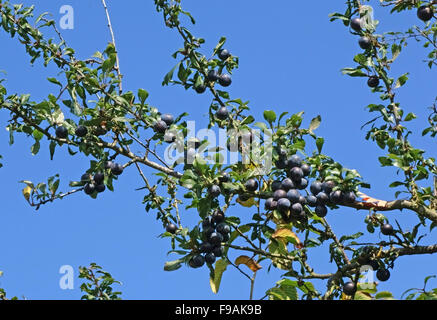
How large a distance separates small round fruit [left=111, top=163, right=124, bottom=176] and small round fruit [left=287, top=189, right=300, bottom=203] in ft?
3.17

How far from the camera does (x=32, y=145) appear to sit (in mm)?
4020

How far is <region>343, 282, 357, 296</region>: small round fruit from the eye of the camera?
3418mm

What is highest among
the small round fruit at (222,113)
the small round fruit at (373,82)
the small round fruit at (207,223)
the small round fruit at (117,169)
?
the small round fruit at (373,82)

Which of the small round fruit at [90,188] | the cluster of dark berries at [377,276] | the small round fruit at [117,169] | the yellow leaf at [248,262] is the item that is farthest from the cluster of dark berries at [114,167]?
the cluster of dark berries at [377,276]

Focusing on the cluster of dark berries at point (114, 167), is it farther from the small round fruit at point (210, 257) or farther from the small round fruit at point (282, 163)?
the small round fruit at point (282, 163)

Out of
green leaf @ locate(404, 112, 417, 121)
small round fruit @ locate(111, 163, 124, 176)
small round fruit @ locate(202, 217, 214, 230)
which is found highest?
green leaf @ locate(404, 112, 417, 121)

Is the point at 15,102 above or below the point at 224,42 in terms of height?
below

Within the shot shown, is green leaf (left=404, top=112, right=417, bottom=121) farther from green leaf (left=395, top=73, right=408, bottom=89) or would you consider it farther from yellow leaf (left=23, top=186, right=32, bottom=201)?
yellow leaf (left=23, top=186, right=32, bottom=201)

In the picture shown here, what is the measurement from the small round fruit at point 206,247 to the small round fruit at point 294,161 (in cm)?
56

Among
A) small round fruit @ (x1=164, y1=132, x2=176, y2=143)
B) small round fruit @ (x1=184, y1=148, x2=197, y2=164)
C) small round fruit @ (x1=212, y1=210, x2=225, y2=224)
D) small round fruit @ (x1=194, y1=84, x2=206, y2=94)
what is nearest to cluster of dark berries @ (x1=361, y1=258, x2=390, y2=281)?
small round fruit @ (x1=212, y1=210, x2=225, y2=224)

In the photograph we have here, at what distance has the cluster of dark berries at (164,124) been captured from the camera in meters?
3.74
